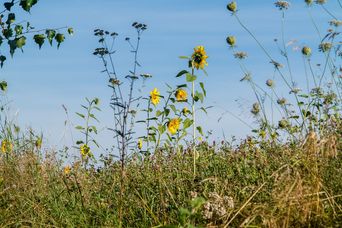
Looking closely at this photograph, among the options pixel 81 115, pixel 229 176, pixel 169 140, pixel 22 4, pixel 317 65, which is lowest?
pixel 229 176

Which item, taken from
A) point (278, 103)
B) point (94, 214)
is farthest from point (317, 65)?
point (94, 214)

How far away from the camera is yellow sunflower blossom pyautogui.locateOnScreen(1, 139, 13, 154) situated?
697 centimetres

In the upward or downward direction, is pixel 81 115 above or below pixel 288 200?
above

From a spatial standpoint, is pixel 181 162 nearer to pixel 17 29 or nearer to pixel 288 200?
pixel 17 29

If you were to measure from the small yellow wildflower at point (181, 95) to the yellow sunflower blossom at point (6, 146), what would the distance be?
276 cm

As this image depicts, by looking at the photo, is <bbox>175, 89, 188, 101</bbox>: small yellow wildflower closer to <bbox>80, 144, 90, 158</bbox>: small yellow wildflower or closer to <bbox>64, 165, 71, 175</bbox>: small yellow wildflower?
<bbox>80, 144, 90, 158</bbox>: small yellow wildflower

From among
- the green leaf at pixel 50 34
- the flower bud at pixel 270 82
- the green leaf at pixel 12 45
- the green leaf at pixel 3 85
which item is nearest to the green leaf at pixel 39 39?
the green leaf at pixel 50 34

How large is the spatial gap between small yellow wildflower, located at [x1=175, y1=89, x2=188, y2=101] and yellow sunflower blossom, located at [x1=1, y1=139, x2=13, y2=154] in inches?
109

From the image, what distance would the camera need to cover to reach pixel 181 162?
5.35 m

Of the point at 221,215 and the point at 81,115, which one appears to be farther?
the point at 81,115

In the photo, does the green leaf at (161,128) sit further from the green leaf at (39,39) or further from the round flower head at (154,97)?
the green leaf at (39,39)

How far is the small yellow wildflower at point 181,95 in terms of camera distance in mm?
4914

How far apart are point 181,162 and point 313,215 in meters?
2.18

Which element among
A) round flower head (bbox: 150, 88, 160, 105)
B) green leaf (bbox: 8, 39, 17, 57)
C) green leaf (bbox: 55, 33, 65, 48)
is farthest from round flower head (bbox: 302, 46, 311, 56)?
green leaf (bbox: 8, 39, 17, 57)
